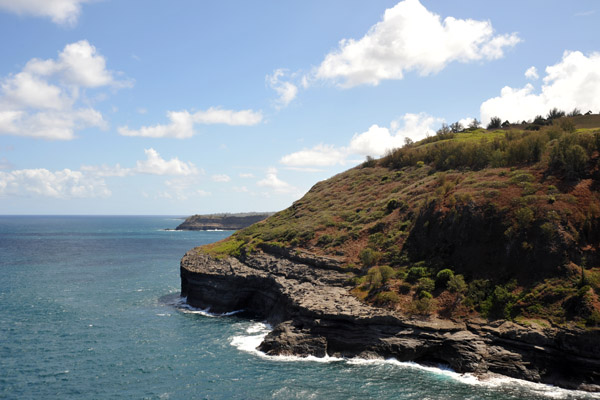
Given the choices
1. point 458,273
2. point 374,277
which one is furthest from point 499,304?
point 374,277

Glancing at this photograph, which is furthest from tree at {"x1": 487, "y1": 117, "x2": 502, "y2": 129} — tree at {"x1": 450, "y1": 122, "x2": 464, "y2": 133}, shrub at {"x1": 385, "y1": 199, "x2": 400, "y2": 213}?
shrub at {"x1": 385, "y1": 199, "x2": 400, "y2": 213}

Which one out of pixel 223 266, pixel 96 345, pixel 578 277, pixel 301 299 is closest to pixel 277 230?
pixel 223 266

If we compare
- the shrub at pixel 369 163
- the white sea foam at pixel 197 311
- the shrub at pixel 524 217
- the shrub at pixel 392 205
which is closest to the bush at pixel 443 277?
the shrub at pixel 524 217

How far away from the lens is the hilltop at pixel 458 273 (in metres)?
36.2

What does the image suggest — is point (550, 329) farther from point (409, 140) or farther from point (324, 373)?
point (409, 140)

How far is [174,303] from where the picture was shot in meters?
66.7

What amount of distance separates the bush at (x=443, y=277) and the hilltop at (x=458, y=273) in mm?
203

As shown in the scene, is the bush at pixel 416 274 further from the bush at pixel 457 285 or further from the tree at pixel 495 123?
the tree at pixel 495 123

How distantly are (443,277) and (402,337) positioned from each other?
10.1 meters

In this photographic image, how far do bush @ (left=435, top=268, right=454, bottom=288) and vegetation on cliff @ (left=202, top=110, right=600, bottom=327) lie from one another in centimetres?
14

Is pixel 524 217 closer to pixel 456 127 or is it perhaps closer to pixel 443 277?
pixel 443 277

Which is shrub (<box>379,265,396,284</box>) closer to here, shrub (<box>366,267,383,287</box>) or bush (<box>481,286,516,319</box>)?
shrub (<box>366,267,383,287</box>)

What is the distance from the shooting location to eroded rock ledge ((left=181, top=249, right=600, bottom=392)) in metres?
34.0

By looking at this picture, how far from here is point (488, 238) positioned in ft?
153
